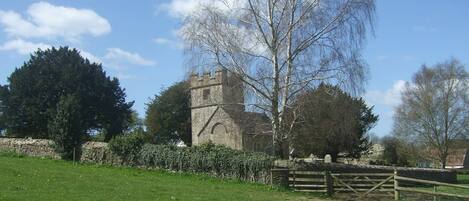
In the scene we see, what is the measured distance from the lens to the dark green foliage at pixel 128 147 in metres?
32.2

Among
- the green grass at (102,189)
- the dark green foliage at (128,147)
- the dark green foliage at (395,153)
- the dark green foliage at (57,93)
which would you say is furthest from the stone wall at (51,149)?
the dark green foliage at (395,153)

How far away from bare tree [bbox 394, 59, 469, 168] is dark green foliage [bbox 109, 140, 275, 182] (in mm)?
36697

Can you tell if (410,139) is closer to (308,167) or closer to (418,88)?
(418,88)

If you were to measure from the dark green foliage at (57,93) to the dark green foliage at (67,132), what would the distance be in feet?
35.1

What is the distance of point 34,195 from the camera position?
50.8 feet

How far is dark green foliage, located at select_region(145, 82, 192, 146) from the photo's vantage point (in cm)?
6919

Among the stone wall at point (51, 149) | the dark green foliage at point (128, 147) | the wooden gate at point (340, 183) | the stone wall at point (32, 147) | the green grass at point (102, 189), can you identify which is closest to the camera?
the green grass at point (102, 189)

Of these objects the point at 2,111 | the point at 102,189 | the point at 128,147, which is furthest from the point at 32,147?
the point at 102,189

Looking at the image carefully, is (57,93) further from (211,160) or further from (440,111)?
(440,111)

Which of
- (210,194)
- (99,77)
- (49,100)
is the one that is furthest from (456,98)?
(210,194)

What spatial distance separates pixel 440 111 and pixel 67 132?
41160 millimetres

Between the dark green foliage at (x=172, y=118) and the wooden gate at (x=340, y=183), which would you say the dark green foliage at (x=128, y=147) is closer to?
the wooden gate at (x=340, y=183)

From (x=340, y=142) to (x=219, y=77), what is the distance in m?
27.5

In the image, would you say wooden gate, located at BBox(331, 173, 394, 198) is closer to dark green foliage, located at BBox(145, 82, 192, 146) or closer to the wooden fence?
the wooden fence
